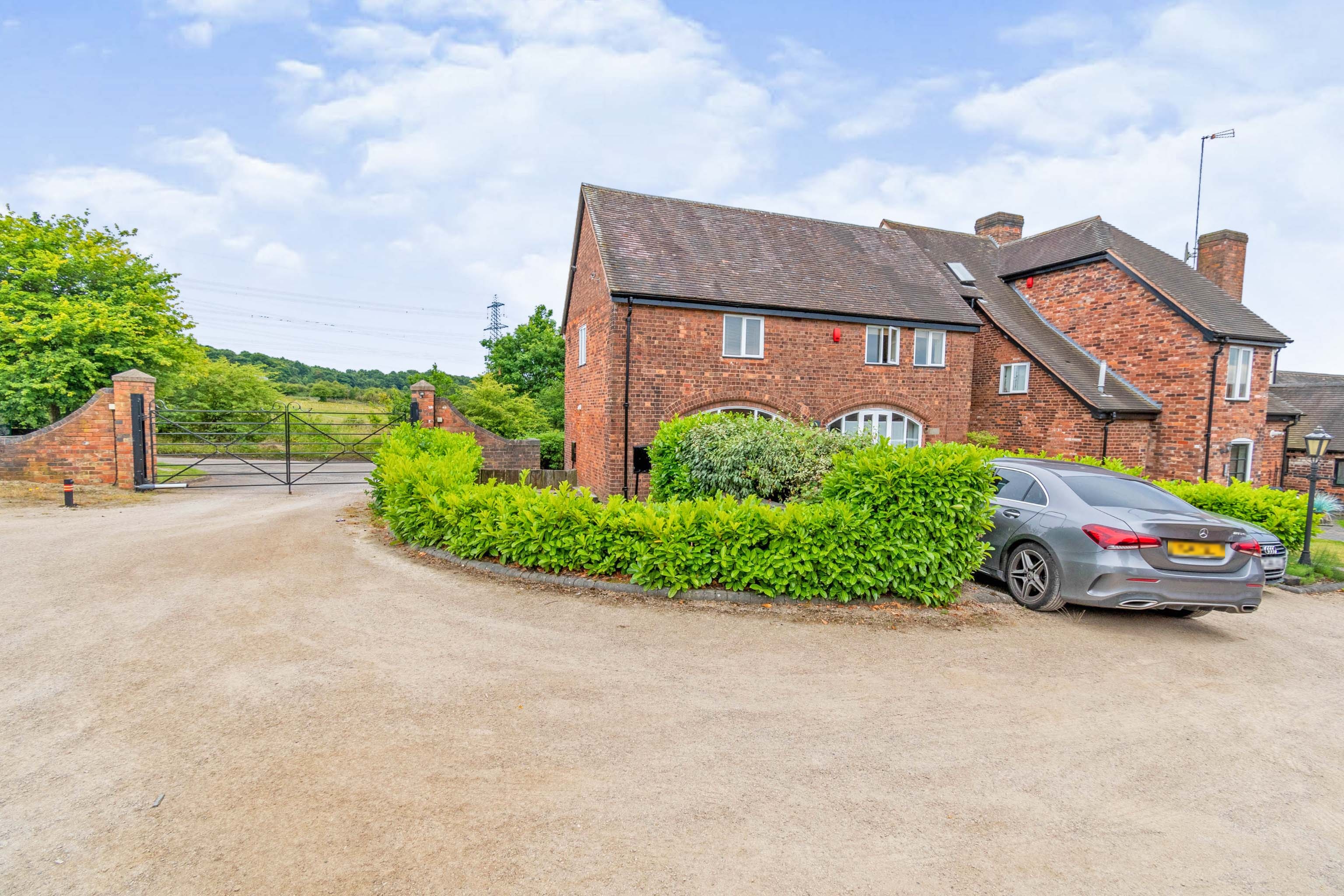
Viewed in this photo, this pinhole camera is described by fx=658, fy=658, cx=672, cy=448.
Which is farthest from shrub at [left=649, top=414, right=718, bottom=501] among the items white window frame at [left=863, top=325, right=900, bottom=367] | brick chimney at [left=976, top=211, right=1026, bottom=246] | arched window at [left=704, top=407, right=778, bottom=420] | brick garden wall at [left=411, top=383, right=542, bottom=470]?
brick chimney at [left=976, top=211, right=1026, bottom=246]

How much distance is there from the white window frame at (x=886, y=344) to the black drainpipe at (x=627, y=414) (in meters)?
6.50

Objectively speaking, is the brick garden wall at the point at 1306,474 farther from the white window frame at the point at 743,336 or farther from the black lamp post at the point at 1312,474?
the white window frame at the point at 743,336

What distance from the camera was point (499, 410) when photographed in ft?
93.0

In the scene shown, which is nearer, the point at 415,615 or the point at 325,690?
the point at 325,690

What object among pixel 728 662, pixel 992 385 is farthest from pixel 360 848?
pixel 992 385

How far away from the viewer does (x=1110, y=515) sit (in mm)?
6430

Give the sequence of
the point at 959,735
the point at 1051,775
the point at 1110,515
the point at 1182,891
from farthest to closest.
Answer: the point at 1110,515 < the point at 959,735 < the point at 1051,775 < the point at 1182,891

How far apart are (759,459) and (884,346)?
9.84 metres

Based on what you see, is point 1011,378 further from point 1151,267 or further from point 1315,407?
point 1315,407

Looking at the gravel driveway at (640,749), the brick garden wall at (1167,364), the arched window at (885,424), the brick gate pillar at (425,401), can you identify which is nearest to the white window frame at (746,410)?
the arched window at (885,424)

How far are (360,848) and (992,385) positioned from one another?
69.2 feet

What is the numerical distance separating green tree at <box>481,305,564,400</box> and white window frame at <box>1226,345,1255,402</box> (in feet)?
101

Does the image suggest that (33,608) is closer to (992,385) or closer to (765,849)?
(765,849)

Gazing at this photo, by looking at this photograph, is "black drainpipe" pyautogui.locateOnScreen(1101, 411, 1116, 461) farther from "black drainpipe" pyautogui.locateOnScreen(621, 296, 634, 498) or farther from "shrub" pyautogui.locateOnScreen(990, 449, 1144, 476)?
"black drainpipe" pyautogui.locateOnScreen(621, 296, 634, 498)
